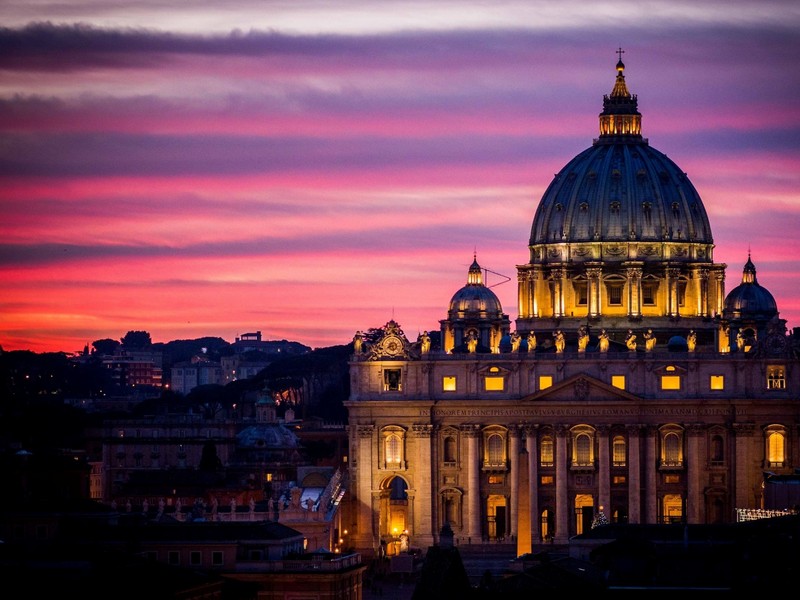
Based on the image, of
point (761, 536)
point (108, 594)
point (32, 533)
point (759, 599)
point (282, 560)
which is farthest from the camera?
point (32, 533)

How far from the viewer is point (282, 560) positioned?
7028 inches

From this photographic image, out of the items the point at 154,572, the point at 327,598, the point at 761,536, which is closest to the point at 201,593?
the point at 154,572

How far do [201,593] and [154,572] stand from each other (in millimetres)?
2206

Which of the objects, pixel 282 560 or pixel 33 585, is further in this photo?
pixel 282 560

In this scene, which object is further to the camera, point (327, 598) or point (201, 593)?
point (327, 598)

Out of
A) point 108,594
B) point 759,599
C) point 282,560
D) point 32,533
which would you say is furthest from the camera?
point 32,533

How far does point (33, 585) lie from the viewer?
156 metres

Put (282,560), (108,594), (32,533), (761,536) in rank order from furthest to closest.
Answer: (32,533), (282,560), (761,536), (108,594)

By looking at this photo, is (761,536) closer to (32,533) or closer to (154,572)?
(154,572)

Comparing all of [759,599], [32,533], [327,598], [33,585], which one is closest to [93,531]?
[32,533]

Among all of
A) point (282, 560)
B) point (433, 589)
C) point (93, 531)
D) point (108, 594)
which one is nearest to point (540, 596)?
point (433, 589)

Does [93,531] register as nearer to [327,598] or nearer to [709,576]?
[327,598]

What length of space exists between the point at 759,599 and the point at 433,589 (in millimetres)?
14362

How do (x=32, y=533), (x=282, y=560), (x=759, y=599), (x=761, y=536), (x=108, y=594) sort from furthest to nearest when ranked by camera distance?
1. (x=32, y=533)
2. (x=282, y=560)
3. (x=761, y=536)
4. (x=108, y=594)
5. (x=759, y=599)
